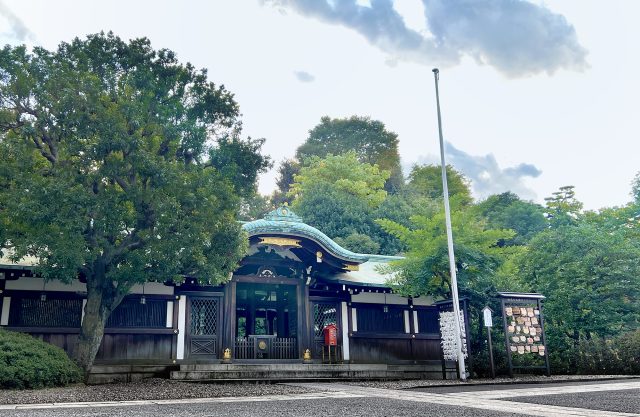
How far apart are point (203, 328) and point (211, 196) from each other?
262 inches

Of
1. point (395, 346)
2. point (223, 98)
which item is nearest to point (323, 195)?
point (395, 346)

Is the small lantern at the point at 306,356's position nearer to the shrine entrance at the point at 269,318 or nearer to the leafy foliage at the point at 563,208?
the shrine entrance at the point at 269,318

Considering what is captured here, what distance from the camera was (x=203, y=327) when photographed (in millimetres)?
19047

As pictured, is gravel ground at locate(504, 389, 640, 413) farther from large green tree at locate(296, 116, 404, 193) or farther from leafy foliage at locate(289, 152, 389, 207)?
large green tree at locate(296, 116, 404, 193)

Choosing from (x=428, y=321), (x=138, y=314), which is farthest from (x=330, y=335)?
(x=138, y=314)

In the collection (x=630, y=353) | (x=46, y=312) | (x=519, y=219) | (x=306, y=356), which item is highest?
(x=519, y=219)

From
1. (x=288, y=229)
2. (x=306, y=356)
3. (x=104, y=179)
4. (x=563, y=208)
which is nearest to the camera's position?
(x=104, y=179)

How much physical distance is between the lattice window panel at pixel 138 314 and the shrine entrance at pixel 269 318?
2814mm

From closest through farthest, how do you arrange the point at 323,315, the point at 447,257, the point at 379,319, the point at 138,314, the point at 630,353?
the point at 447,257 < the point at 138,314 < the point at 630,353 < the point at 323,315 < the point at 379,319

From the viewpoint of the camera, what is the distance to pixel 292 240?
1925 cm

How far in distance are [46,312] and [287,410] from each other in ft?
42.5

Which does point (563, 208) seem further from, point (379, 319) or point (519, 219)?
point (379, 319)

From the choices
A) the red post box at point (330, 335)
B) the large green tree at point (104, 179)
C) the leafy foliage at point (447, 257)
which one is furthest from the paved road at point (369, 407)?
the red post box at point (330, 335)

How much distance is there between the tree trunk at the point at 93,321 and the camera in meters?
14.8
